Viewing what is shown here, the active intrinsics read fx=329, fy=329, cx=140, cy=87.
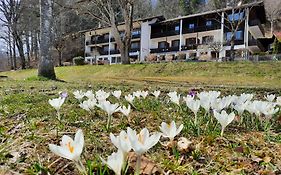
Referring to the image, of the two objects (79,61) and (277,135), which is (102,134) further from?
(79,61)

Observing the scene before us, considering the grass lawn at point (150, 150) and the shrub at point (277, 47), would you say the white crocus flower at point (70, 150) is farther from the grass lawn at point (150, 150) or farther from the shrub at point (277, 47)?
the shrub at point (277, 47)

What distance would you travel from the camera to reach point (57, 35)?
41625 millimetres

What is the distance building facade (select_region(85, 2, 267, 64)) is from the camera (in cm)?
3731

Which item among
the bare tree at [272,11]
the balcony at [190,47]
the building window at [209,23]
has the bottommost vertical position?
the balcony at [190,47]

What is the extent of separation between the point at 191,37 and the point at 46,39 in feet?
119

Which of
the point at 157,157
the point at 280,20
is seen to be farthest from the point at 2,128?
the point at 280,20

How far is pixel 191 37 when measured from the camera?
4494 cm

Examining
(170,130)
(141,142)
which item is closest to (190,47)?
(170,130)

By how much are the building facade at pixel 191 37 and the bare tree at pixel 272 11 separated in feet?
27.4

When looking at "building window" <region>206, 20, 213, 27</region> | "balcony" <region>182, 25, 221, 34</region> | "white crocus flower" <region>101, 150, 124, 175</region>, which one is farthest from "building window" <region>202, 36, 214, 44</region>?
"white crocus flower" <region>101, 150, 124, 175</region>

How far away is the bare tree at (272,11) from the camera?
169 feet

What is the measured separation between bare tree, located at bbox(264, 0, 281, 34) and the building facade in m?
8.34

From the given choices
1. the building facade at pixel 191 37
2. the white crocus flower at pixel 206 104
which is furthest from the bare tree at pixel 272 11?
the white crocus flower at pixel 206 104

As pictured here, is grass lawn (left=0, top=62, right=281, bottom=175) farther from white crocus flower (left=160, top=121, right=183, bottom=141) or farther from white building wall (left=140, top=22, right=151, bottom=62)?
white building wall (left=140, top=22, right=151, bottom=62)
